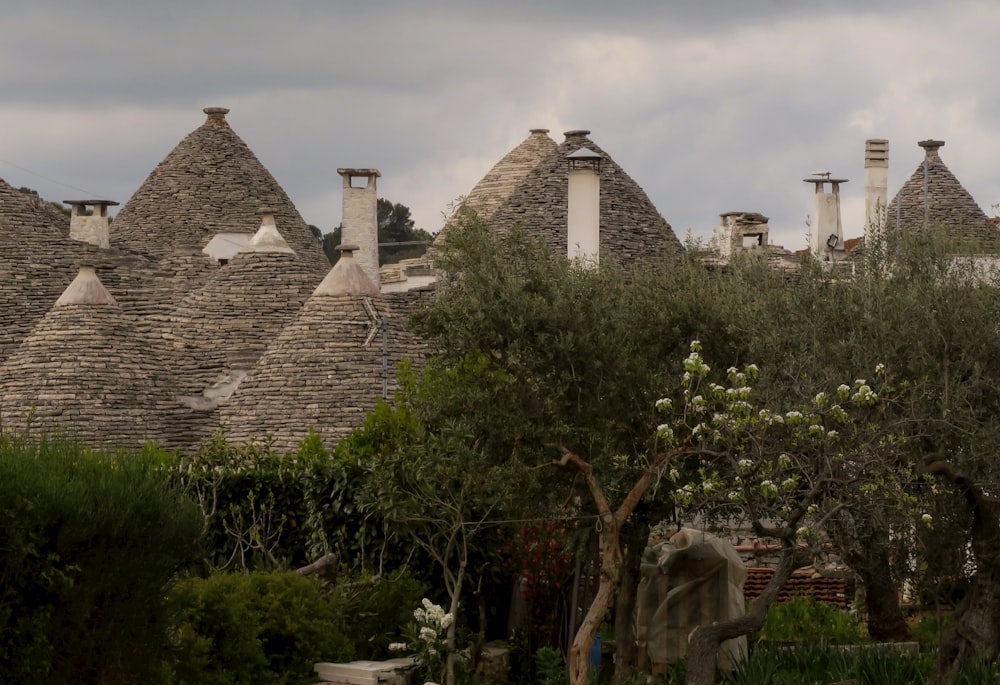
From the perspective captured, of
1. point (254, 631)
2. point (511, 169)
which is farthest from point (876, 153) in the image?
point (254, 631)

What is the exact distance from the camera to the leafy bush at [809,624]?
16.7 metres

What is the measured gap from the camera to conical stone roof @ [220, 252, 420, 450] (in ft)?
76.4

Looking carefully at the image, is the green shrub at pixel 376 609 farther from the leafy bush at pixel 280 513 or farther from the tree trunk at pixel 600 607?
the tree trunk at pixel 600 607

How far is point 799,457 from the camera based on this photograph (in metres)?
12.6

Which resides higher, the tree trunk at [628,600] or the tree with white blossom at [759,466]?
the tree with white blossom at [759,466]

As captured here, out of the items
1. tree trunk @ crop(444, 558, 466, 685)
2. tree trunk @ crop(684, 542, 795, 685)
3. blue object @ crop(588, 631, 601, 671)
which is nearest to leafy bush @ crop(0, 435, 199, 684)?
tree trunk @ crop(444, 558, 466, 685)

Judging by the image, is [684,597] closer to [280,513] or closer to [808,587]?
[280,513]

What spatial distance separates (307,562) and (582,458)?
3602mm

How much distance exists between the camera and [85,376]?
25.2m

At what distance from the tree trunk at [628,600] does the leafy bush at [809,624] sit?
232cm

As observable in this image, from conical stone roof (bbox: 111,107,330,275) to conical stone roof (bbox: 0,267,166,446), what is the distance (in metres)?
8.26

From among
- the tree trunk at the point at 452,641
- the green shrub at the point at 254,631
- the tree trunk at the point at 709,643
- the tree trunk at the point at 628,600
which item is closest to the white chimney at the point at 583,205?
the tree trunk at the point at 628,600

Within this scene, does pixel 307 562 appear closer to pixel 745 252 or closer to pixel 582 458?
pixel 582 458

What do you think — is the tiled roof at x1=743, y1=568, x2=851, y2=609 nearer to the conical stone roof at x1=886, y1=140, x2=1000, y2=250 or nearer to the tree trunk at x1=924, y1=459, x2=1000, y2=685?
the tree trunk at x1=924, y1=459, x2=1000, y2=685
